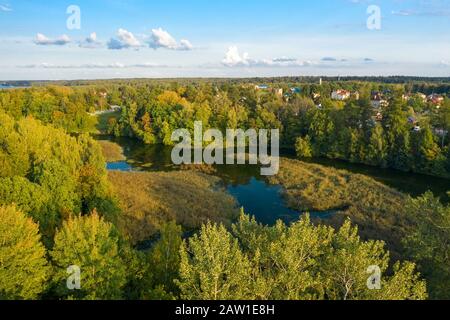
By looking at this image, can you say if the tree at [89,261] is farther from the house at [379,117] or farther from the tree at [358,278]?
the house at [379,117]

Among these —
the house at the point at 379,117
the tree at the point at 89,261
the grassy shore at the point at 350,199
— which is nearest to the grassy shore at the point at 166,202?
the grassy shore at the point at 350,199

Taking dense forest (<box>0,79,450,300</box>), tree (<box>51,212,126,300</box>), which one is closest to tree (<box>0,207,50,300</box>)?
dense forest (<box>0,79,450,300</box>)

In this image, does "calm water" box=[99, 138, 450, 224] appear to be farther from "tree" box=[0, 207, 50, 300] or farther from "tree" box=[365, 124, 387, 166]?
"tree" box=[0, 207, 50, 300]

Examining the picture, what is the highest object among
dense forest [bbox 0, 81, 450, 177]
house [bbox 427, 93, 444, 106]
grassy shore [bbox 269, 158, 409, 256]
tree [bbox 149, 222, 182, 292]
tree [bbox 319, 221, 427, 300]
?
house [bbox 427, 93, 444, 106]

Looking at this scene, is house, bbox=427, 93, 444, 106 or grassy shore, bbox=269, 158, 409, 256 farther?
house, bbox=427, 93, 444, 106

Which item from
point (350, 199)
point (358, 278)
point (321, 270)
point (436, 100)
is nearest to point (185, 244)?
point (321, 270)
